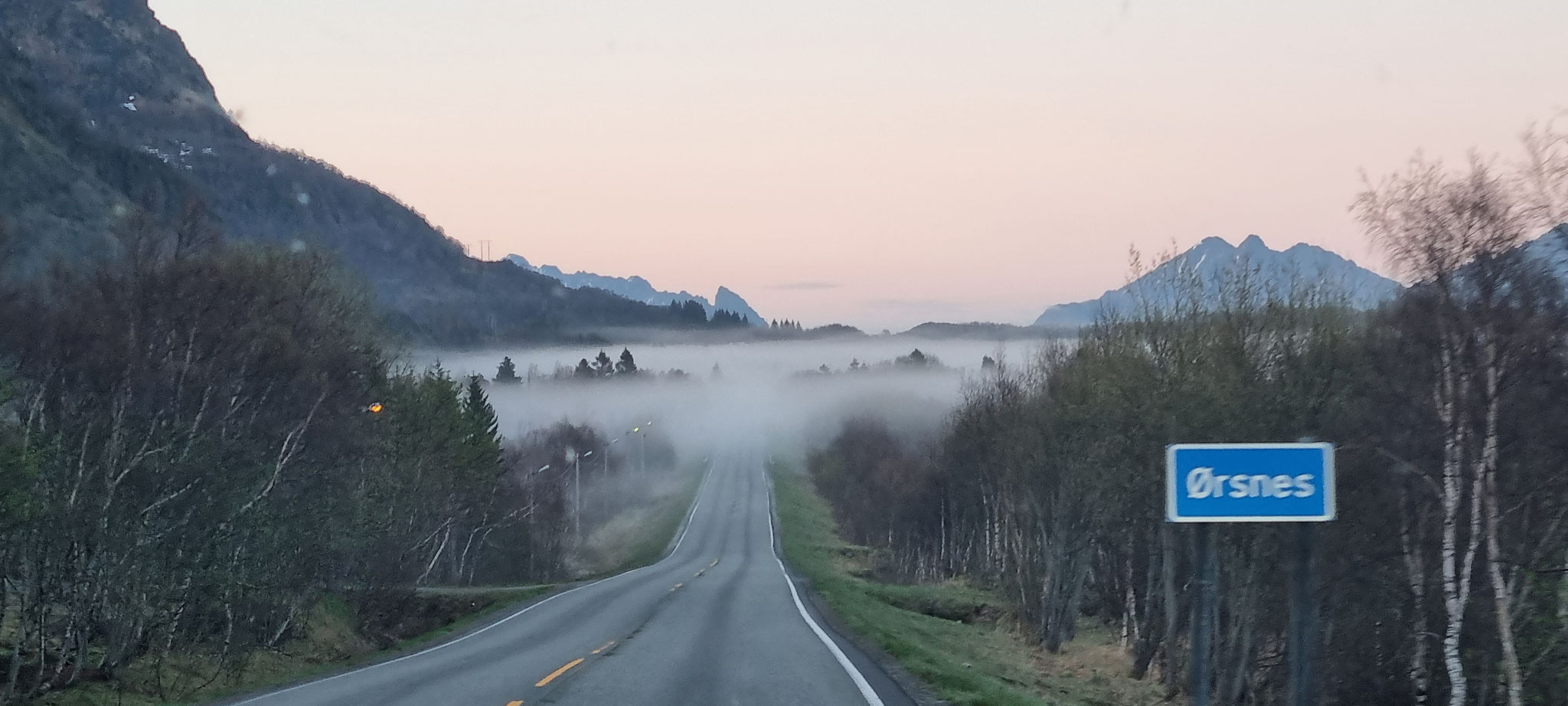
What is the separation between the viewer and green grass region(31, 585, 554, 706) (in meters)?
23.3

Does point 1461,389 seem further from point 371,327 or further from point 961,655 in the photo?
point 371,327

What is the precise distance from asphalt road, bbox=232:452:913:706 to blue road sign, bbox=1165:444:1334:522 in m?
7.20

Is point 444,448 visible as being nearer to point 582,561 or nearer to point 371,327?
point 371,327

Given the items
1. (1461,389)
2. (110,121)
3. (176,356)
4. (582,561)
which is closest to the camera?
(1461,389)

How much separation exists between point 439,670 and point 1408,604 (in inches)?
871

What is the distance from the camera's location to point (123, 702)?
914 inches

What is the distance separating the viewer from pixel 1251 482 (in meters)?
8.29

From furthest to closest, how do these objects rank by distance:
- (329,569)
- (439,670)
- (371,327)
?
(371,327) < (329,569) < (439,670)

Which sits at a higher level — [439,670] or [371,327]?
[371,327]

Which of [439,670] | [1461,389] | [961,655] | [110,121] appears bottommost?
[961,655]

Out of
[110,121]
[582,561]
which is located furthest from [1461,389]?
[110,121]

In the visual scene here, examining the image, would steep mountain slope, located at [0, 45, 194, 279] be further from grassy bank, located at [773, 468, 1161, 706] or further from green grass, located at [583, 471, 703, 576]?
grassy bank, located at [773, 468, 1161, 706]

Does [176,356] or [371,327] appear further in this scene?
[371,327]

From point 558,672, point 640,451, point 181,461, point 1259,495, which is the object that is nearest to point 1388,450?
point 558,672
